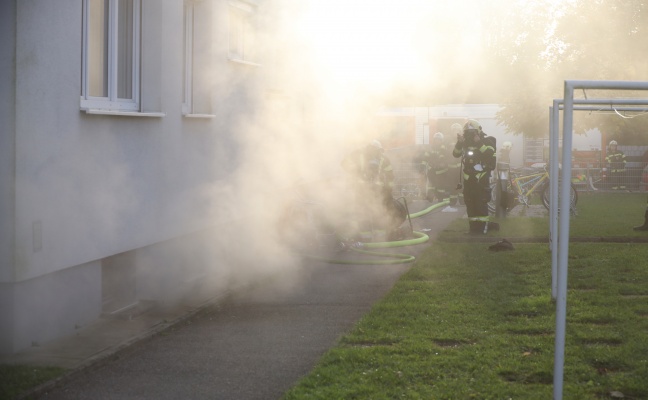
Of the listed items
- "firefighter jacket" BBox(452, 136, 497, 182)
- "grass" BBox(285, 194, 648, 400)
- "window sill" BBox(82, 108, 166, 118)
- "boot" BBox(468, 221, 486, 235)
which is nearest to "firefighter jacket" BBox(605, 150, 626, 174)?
"firefighter jacket" BBox(452, 136, 497, 182)

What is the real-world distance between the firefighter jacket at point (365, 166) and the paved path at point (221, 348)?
169 inches

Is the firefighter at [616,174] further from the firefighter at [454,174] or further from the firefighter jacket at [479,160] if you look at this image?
the firefighter jacket at [479,160]

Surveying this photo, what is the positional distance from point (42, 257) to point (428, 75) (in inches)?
356

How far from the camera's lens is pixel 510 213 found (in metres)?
18.6

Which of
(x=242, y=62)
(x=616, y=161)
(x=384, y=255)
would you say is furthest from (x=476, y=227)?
(x=616, y=161)

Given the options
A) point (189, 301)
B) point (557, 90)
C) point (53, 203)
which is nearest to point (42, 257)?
point (53, 203)

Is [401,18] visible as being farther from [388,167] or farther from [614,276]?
[614,276]

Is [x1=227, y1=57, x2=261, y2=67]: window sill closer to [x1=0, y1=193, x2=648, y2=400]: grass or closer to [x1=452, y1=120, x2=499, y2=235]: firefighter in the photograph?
[x1=0, y1=193, x2=648, y2=400]: grass

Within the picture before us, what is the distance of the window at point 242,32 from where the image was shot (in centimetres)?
1108

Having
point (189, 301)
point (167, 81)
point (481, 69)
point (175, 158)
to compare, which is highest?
point (481, 69)

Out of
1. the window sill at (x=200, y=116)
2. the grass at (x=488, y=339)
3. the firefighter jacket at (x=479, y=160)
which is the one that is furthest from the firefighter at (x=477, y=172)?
the window sill at (x=200, y=116)

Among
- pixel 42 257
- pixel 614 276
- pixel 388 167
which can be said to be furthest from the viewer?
pixel 388 167

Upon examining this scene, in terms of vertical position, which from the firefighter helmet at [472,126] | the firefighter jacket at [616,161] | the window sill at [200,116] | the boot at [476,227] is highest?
the firefighter helmet at [472,126]

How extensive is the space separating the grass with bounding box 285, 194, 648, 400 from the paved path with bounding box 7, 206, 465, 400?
0.27 meters
